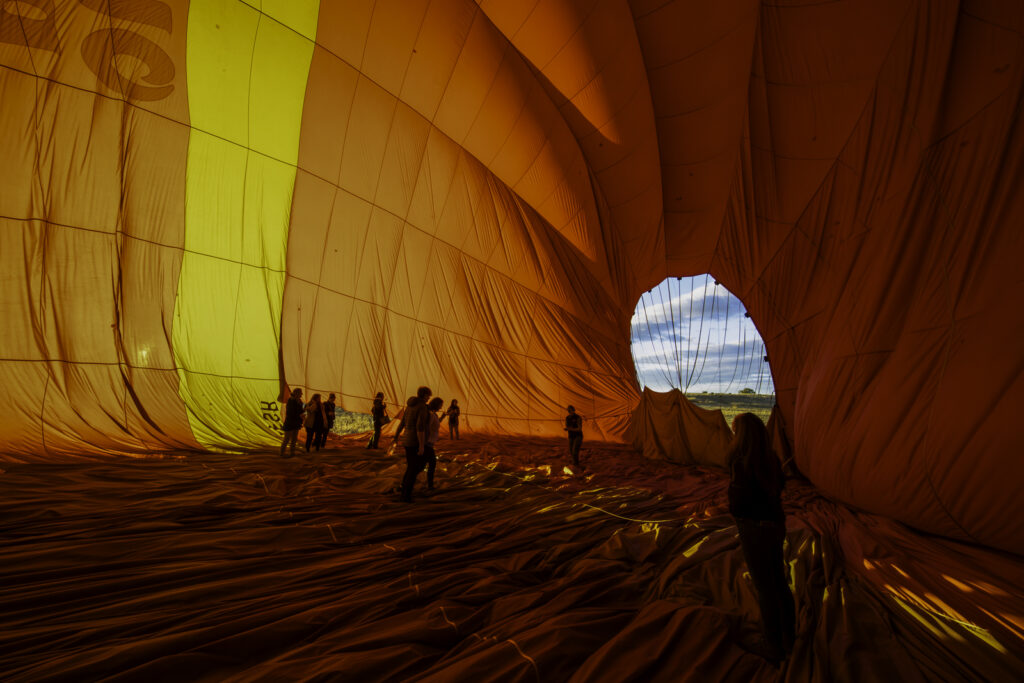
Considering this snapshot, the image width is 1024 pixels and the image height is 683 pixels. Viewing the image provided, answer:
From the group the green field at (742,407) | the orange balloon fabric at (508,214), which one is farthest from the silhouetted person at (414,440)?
the orange balloon fabric at (508,214)

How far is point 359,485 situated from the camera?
664 centimetres

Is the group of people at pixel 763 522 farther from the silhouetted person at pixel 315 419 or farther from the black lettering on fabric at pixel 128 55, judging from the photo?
the black lettering on fabric at pixel 128 55

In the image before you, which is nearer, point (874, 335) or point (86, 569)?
point (86, 569)

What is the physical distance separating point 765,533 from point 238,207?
39.9 ft

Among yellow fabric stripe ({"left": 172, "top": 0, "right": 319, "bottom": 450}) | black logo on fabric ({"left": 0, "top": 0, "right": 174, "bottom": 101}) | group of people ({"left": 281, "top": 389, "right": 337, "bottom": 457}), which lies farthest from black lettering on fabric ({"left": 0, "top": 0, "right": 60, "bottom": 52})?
group of people ({"left": 281, "top": 389, "right": 337, "bottom": 457})

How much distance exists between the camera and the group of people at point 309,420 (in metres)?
8.82

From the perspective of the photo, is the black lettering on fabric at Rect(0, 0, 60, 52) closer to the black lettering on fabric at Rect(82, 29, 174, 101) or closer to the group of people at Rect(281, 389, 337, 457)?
the black lettering on fabric at Rect(82, 29, 174, 101)

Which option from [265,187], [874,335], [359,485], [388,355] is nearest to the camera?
[874,335]

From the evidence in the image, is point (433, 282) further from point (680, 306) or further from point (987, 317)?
point (987, 317)

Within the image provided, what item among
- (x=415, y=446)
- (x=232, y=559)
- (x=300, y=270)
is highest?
(x=300, y=270)

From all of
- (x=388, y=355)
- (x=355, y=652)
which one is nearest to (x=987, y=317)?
(x=355, y=652)

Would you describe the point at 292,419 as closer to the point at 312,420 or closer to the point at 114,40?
the point at 312,420

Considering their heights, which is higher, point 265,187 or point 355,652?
point 265,187

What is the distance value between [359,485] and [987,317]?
7.80 meters
